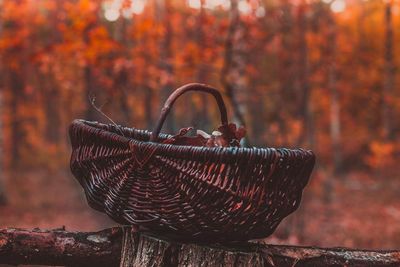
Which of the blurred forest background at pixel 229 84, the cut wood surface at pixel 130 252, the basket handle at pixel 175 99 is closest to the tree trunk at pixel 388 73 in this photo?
the blurred forest background at pixel 229 84

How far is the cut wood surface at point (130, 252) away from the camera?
208 cm

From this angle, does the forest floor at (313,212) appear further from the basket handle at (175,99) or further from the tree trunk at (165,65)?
the basket handle at (175,99)

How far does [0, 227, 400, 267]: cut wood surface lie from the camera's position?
208 cm

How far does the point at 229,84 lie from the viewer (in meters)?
6.01

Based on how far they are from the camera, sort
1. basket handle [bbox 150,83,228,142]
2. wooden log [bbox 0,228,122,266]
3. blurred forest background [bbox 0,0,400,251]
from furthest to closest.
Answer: blurred forest background [bbox 0,0,400,251], wooden log [bbox 0,228,122,266], basket handle [bbox 150,83,228,142]

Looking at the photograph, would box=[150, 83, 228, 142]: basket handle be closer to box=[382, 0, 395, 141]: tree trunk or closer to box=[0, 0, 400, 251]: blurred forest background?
box=[0, 0, 400, 251]: blurred forest background

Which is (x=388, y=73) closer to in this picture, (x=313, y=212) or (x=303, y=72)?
(x=313, y=212)

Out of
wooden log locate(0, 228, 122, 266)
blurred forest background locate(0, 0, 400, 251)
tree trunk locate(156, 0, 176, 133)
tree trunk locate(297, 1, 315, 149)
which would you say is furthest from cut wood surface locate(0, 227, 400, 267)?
tree trunk locate(297, 1, 315, 149)

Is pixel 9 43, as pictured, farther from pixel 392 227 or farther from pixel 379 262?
pixel 379 262

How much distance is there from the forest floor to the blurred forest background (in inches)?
1.6

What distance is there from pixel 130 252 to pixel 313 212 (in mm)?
10033

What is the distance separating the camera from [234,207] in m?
1.92

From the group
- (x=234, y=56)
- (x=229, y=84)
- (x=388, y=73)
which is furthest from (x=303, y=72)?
(x=388, y=73)

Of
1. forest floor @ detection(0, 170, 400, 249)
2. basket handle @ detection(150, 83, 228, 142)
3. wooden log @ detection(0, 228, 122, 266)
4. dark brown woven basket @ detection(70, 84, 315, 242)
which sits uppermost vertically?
basket handle @ detection(150, 83, 228, 142)
